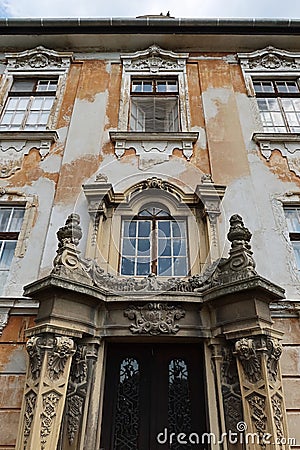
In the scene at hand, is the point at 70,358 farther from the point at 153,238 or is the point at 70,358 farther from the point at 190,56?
the point at 190,56

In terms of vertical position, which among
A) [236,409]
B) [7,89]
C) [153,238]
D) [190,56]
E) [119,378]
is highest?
[190,56]

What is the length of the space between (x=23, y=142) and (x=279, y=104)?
6.00m

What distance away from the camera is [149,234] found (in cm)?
615

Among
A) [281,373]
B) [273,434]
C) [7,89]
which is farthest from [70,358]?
[7,89]

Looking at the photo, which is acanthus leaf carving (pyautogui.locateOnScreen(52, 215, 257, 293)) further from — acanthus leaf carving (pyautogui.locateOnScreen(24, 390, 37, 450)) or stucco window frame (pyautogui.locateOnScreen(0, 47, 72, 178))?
stucco window frame (pyautogui.locateOnScreen(0, 47, 72, 178))

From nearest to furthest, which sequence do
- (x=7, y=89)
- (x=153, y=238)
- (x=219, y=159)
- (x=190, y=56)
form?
(x=153, y=238) → (x=219, y=159) → (x=7, y=89) → (x=190, y=56)

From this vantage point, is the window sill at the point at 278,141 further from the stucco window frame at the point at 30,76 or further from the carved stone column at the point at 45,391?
the carved stone column at the point at 45,391

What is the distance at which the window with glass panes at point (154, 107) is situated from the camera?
822cm

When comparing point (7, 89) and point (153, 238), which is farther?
point (7, 89)

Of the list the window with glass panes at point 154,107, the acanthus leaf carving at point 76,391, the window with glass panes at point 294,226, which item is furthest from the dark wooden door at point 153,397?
the window with glass panes at point 154,107

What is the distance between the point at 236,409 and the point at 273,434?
0.54 m

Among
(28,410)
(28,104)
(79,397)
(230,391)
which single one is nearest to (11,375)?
(28,410)

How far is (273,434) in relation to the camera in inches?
156

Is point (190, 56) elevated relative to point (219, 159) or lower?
elevated
